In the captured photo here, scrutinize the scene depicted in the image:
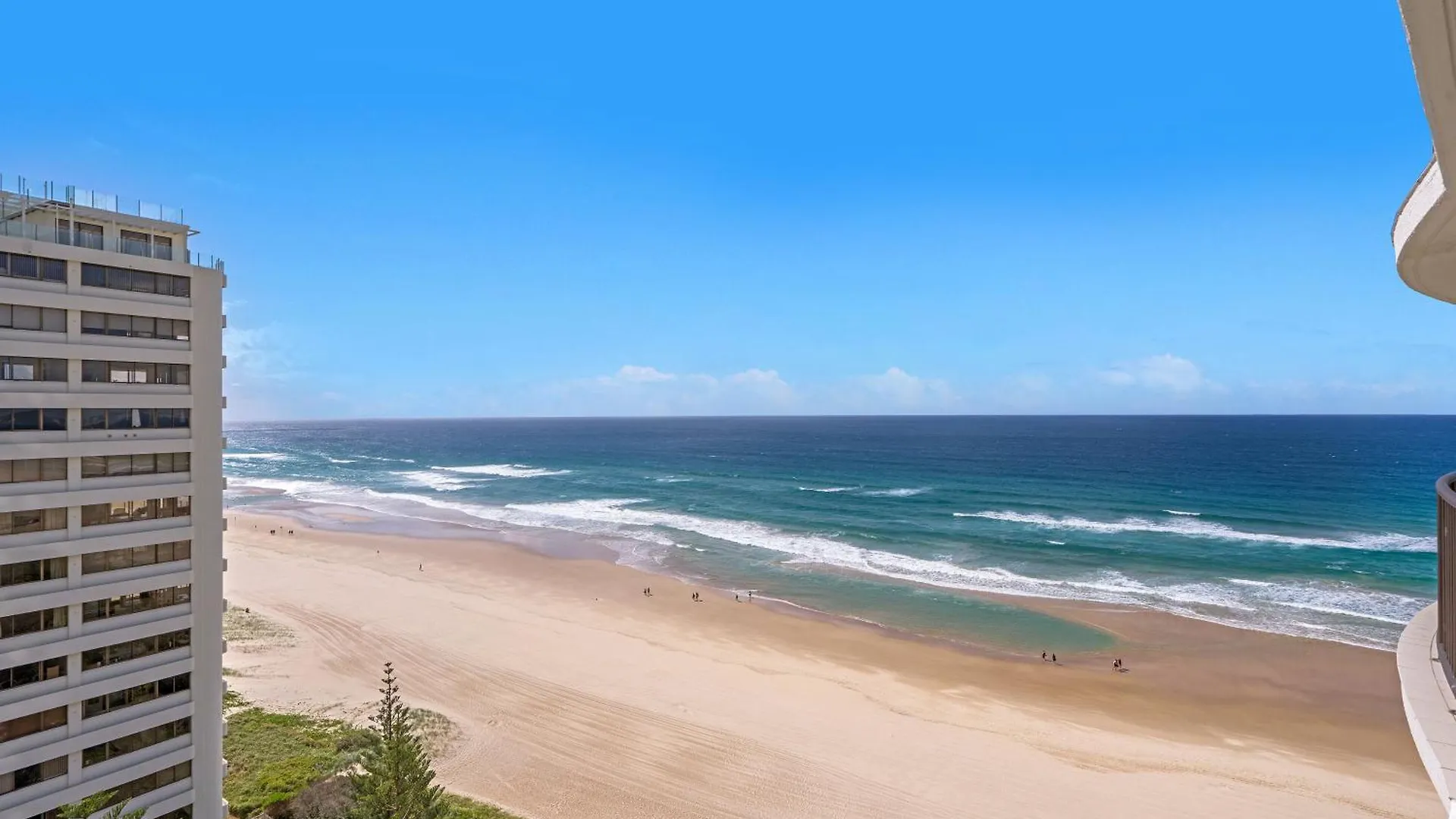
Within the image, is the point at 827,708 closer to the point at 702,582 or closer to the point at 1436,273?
the point at 702,582

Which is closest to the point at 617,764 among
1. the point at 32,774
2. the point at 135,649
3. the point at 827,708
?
the point at 827,708

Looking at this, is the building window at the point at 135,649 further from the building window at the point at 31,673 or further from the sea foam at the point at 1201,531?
the sea foam at the point at 1201,531

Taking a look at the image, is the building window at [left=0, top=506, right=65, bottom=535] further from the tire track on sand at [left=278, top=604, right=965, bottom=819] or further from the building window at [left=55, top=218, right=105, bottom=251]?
the tire track on sand at [left=278, top=604, right=965, bottom=819]

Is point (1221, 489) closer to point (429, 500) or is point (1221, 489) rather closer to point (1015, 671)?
point (1015, 671)

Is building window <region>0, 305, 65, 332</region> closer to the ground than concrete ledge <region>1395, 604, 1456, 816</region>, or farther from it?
farther from it

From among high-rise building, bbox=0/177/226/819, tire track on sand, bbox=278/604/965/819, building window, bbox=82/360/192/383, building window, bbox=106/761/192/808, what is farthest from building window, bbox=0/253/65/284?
tire track on sand, bbox=278/604/965/819

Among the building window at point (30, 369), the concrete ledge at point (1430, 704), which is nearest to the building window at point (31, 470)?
the building window at point (30, 369)

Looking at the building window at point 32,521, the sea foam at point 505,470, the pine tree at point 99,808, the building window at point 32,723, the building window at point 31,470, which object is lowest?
the pine tree at point 99,808
